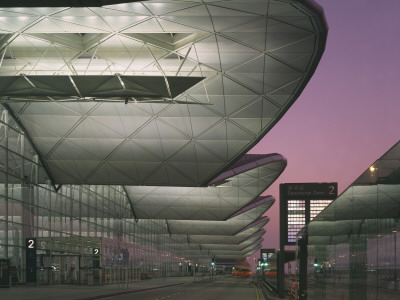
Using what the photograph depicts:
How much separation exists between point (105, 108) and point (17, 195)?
8.96 meters

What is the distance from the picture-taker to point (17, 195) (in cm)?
4406

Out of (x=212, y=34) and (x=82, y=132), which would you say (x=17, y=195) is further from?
(x=212, y=34)

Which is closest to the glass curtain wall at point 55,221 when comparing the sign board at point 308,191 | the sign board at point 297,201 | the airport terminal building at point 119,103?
the airport terminal building at point 119,103

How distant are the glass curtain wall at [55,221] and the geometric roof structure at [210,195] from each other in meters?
2.64

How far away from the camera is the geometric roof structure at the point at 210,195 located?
69250 mm

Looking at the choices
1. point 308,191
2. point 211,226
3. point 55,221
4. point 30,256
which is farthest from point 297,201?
point 211,226

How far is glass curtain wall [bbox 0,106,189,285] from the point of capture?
42688 mm

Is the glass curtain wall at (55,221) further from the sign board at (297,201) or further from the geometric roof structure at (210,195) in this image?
the sign board at (297,201)

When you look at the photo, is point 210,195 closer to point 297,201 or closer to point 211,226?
point 211,226

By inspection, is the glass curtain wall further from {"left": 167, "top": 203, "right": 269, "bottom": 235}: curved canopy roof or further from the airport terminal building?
{"left": 167, "top": 203, "right": 269, "bottom": 235}: curved canopy roof

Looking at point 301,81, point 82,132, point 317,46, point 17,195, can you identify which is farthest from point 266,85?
point 17,195

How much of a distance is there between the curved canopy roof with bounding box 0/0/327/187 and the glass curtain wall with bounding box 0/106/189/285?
6.91 feet

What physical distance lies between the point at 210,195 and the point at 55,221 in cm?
2947

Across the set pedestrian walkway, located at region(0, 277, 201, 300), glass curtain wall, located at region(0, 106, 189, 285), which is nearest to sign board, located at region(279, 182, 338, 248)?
pedestrian walkway, located at region(0, 277, 201, 300)
